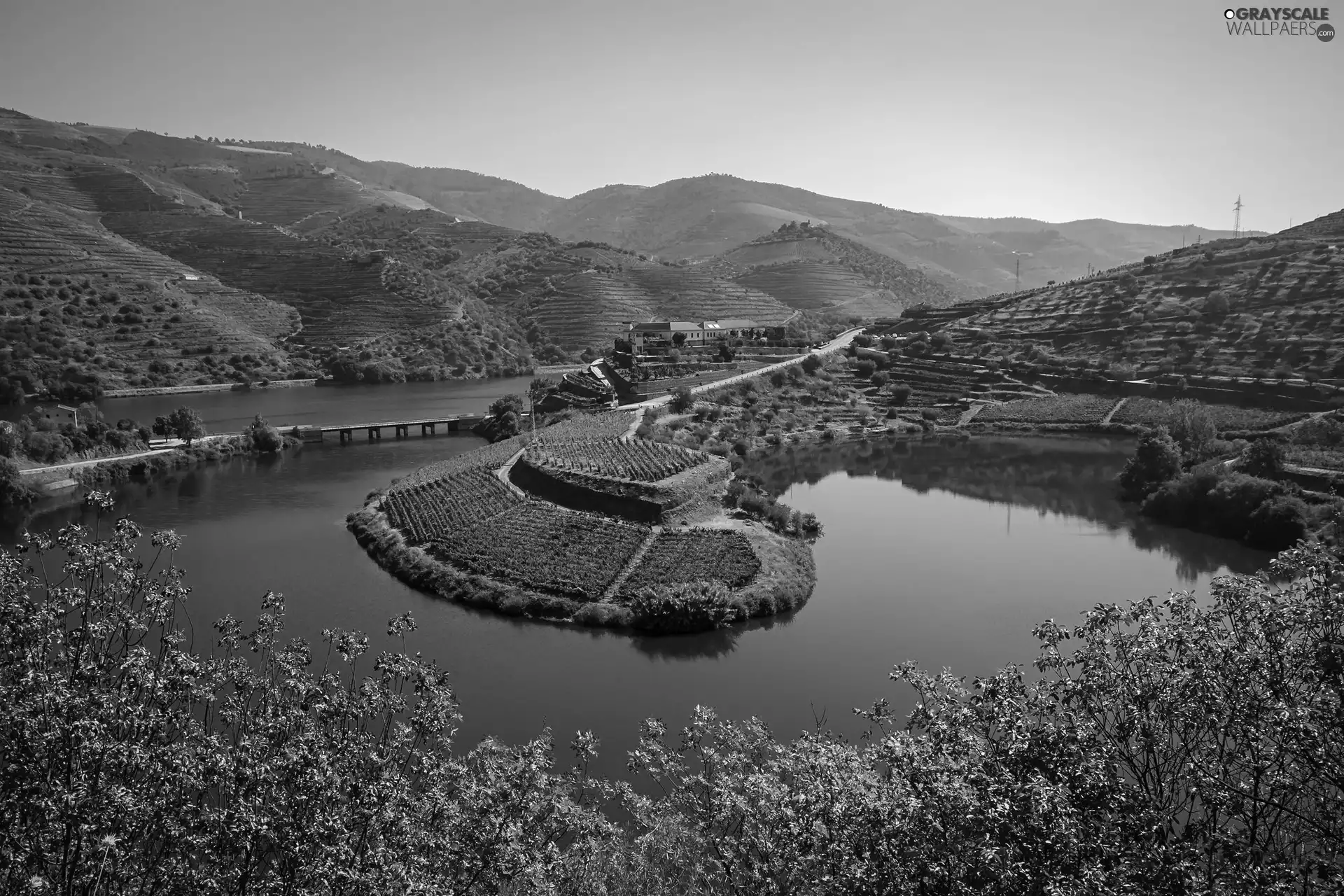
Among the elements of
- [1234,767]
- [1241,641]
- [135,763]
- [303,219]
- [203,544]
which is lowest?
[203,544]

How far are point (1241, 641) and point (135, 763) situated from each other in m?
9.37

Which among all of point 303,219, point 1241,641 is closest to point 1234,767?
point 1241,641

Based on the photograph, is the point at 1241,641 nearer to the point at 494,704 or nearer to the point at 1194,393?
the point at 494,704

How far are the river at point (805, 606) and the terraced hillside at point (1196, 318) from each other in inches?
569

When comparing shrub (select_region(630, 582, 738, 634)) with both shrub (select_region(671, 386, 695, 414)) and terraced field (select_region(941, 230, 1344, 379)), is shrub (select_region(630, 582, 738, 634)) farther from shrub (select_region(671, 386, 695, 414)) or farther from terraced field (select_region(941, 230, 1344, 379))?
terraced field (select_region(941, 230, 1344, 379))

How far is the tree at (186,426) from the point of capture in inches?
1797

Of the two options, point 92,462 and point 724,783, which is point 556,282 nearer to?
point 92,462

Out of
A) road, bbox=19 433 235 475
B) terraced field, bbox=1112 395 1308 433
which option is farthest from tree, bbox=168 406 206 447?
terraced field, bbox=1112 395 1308 433

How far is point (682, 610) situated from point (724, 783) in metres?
12.9

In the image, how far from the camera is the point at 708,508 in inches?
1206

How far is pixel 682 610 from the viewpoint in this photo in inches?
862

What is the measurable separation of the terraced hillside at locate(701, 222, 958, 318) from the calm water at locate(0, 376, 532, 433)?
1762 inches

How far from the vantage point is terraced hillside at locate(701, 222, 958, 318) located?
10719 centimetres

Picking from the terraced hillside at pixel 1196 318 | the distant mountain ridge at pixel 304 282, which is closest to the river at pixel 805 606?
the terraced hillside at pixel 1196 318
